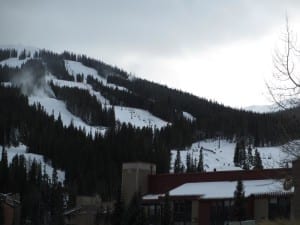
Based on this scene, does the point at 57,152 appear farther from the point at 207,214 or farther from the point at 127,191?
the point at 207,214

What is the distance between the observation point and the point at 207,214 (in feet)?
190

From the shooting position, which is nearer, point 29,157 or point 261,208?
point 261,208

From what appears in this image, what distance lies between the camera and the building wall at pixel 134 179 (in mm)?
69938

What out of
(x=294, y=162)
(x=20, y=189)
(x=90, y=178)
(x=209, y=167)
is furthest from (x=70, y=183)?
(x=294, y=162)

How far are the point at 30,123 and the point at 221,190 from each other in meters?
125

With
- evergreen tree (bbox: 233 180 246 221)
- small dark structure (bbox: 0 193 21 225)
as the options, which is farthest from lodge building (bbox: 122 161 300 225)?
small dark structure (bbox: 0 193 21 225)

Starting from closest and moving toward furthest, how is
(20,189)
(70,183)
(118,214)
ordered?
(118,214) < (20,189) < (70,183)

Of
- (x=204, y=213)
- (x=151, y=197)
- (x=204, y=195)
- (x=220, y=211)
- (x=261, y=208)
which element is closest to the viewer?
(x=261, y=208)

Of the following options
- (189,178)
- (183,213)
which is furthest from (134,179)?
(183,213)

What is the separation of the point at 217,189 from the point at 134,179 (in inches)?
530

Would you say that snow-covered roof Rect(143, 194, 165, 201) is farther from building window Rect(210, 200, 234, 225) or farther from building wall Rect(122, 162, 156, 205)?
building window Rect(210, 200, 234, 225)

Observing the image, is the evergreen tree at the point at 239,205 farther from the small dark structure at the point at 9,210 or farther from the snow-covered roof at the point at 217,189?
the small dark structure at the point at 9,210

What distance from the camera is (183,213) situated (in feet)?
197

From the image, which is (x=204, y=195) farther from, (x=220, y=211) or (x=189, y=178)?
(x=189, y=178)
